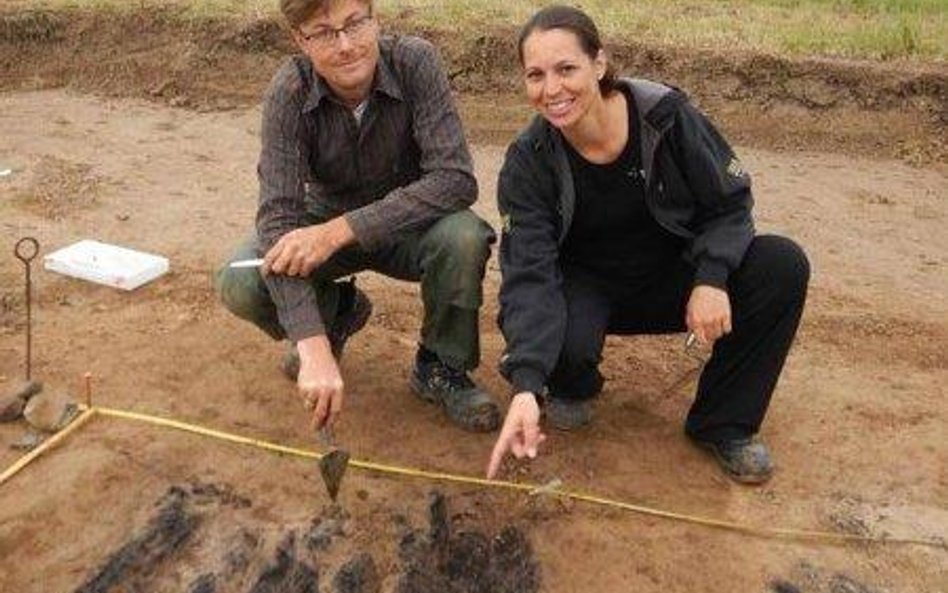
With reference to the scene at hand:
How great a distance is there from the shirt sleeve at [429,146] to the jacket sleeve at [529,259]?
0.50ft

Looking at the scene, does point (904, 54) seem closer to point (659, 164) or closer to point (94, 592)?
point (659, 164)

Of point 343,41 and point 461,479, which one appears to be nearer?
point 343,41

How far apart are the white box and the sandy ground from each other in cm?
6

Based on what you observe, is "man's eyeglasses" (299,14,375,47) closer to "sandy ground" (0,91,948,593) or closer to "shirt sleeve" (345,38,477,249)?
"shirt sleeve" (345,38,477,249)

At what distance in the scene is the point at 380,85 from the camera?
10.3ft

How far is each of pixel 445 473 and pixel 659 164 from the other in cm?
111

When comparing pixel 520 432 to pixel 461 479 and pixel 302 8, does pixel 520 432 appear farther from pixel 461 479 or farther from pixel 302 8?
pixel 302 8

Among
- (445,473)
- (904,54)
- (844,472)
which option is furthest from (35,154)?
(904,54)

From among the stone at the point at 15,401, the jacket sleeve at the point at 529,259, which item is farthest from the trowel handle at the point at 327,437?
the stone at the point at 15,401

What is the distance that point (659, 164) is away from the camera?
10.00 ft

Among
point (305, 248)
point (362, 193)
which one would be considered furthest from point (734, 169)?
point (305, 248)

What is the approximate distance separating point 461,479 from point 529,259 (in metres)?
0.68

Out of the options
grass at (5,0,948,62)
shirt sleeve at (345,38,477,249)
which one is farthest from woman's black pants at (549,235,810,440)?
grass at (5,0,948,62)

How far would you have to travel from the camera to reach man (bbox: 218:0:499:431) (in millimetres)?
2928
